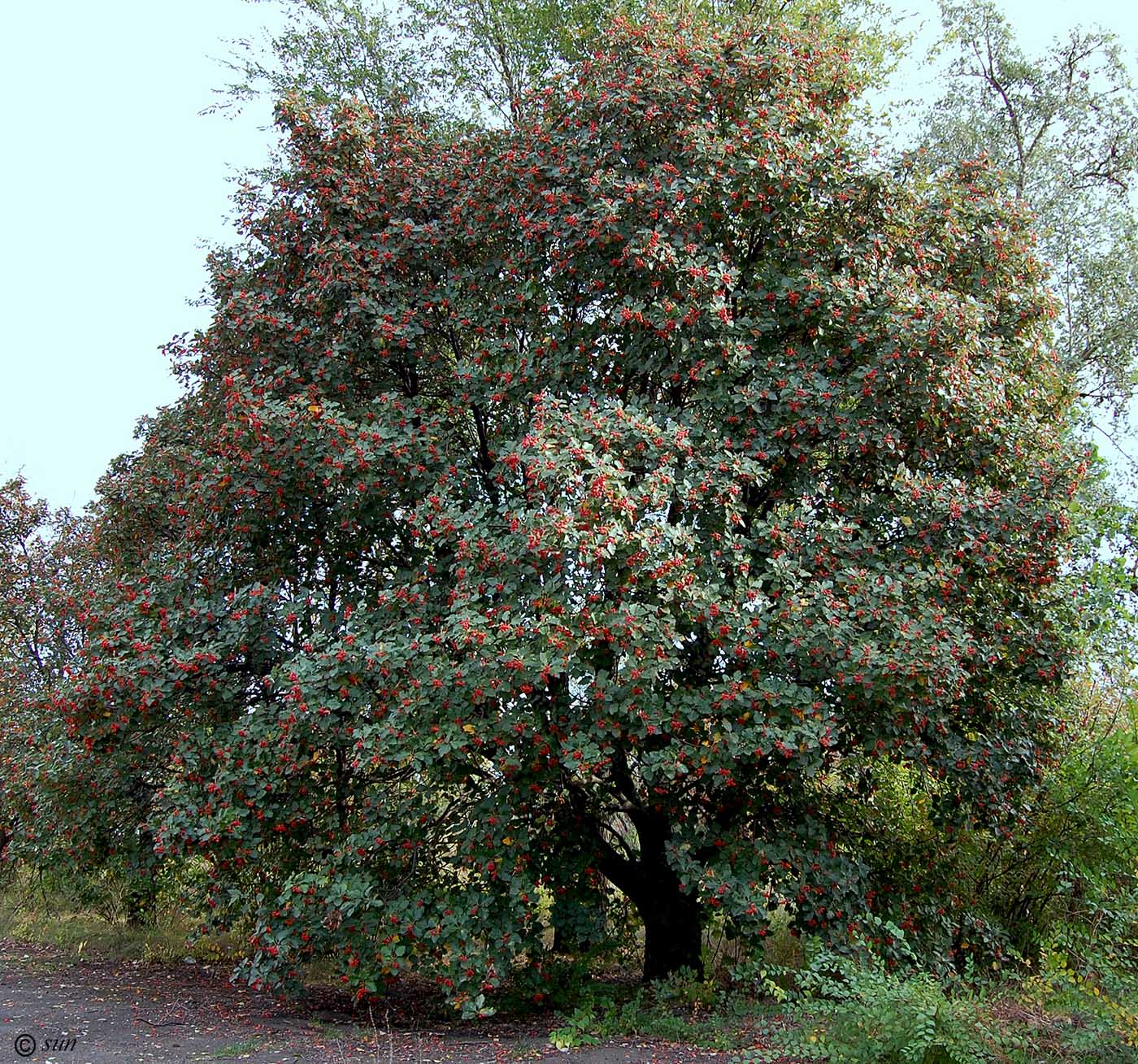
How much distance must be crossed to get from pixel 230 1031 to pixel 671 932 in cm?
315

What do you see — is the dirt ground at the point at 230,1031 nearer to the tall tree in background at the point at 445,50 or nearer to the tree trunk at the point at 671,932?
the tree trunk at the point at 671,932

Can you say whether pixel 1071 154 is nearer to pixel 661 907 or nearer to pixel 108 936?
pixel 661 907

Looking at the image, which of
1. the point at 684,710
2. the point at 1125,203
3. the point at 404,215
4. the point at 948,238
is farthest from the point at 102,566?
the point at 1125,203

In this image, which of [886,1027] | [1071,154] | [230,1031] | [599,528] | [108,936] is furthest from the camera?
[1071,154]

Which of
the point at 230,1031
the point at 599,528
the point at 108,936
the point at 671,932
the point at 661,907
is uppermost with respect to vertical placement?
the point at 599,528

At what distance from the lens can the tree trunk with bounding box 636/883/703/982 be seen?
741 cm

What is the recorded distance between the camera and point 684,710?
573 centimetres

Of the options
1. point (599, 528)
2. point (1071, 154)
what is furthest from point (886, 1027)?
point (1071, 154)

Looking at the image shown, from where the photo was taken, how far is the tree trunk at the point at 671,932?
7414 millimetres

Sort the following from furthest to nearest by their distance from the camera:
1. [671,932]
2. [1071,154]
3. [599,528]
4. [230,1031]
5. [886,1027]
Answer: [1071,154] → [671,932] → [230,1031] → [599,528] → [886,1027]

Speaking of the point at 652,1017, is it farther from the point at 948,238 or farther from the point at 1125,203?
the point at 1125,203

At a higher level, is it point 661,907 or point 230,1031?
point 661,907

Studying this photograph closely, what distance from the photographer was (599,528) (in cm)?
531

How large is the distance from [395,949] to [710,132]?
5712 millimetres
